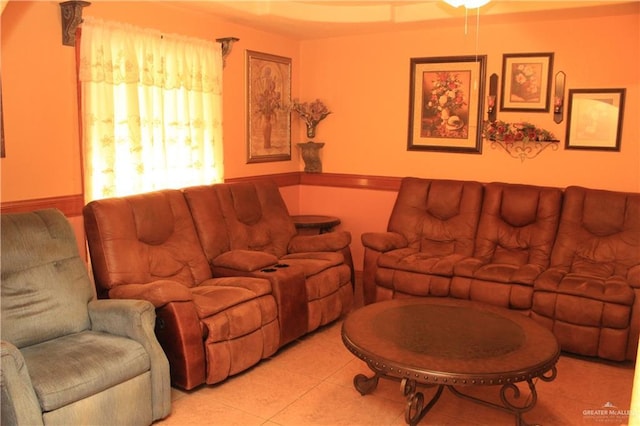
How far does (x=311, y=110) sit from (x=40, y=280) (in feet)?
10.6

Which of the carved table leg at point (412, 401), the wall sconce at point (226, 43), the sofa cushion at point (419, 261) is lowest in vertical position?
the carved table leg at point (412, 401)

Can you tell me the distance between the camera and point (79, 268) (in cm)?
301

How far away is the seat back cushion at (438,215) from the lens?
452cm

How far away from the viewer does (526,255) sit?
4.27 m

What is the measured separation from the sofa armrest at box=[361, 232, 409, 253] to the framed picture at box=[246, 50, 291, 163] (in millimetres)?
1365

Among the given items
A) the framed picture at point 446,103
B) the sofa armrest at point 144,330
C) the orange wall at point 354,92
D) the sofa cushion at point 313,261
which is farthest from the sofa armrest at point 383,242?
the sofa armrest at point 144,330

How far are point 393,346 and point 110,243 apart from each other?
1745 mm

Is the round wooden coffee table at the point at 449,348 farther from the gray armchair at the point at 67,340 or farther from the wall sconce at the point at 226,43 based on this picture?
the wall sconce at the point at 226,43

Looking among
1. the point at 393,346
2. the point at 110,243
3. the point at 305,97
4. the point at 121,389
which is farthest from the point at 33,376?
the point at 305,97

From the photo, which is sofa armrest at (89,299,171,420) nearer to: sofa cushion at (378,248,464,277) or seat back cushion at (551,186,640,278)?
sofa cushion at (378,248,464,277)

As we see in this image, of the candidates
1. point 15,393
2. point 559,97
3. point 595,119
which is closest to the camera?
point 15,393

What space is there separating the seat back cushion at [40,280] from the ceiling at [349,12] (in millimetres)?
2007

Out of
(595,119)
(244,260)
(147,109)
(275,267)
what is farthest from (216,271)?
(595,119)

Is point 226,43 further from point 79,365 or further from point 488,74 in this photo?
point 79,365
